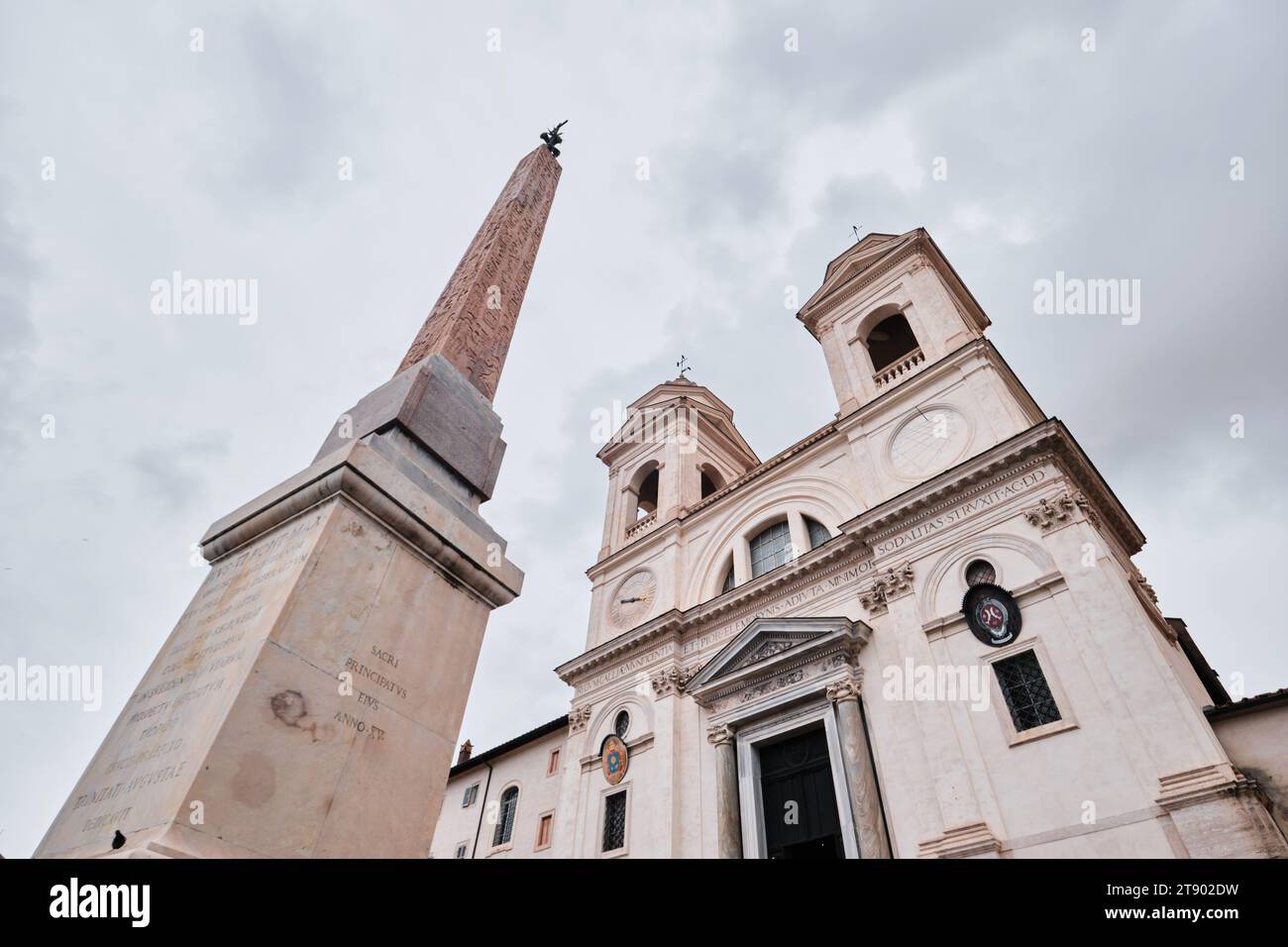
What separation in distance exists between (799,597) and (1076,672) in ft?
20.5

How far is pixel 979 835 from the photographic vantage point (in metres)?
10.8

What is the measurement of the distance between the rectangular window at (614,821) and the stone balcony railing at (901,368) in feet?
42.0

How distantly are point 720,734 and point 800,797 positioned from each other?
219 centimetres

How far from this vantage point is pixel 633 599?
20891mm

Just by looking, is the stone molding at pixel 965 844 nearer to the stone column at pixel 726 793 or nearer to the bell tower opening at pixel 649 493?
the stone column at pixel 726 793

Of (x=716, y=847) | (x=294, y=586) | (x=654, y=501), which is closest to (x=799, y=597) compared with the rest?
(x=716, y=847)

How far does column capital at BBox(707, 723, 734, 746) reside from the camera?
15336mm

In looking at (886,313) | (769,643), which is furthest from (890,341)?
(769,643)

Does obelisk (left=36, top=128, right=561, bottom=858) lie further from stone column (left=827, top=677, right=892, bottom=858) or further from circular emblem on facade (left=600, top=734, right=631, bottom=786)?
circular emblem on facade (left=600, top=734, right=631, bottom=786)

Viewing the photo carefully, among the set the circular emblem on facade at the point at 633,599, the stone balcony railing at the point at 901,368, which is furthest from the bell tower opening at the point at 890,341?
the circular emblem on facade at the point at 633,599

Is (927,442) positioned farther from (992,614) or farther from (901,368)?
(992,614)

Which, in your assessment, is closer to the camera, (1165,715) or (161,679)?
(161,679)
